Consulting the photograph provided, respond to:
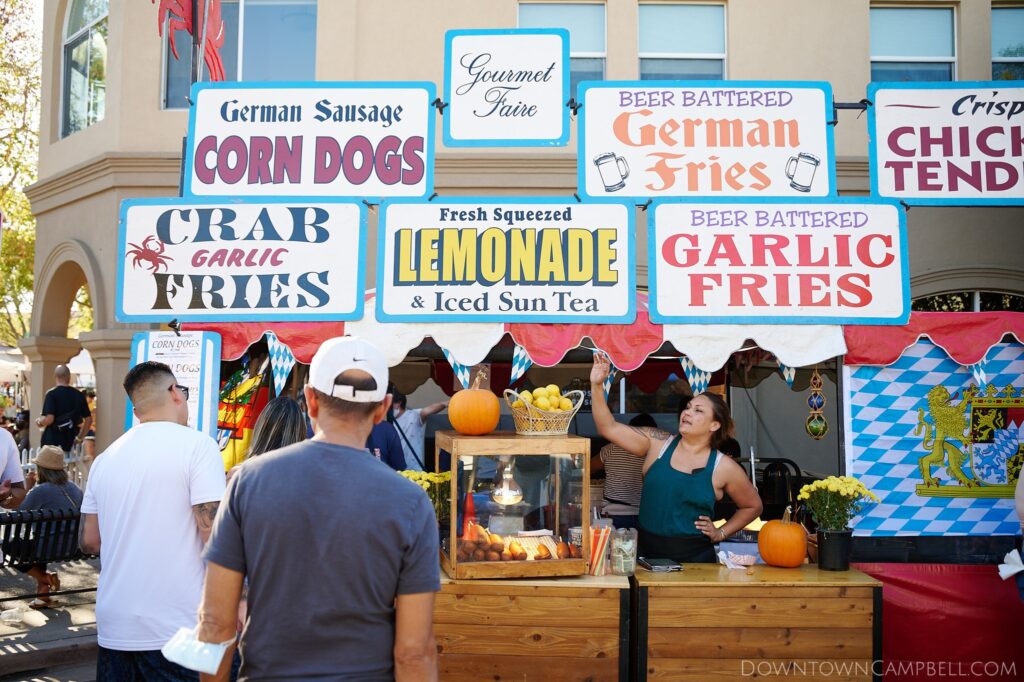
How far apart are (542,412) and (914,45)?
8.89 meters

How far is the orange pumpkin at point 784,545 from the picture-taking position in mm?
4844

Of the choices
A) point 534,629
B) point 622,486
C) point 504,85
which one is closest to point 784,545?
point 534,629

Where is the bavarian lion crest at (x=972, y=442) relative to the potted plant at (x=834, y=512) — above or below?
above

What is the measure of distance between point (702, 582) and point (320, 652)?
286 centimetres

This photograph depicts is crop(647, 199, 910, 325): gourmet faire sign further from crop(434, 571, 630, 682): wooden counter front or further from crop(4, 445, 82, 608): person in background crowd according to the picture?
crop(4, 445, 82, 608): person in background crowd

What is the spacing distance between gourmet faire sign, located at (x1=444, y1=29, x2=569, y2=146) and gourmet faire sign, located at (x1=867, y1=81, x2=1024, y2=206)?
2.38 metres

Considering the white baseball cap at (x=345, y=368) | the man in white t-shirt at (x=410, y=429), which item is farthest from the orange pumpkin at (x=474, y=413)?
the man in white t-shirt at (x=410, y=429)

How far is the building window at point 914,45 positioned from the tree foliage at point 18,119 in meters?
16.6

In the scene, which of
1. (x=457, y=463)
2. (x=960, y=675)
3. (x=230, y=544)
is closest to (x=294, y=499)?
(x=230, y=544)

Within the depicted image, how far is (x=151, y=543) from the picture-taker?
10.5ft

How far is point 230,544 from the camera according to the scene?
2.13 m

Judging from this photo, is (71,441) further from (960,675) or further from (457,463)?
(960,675)

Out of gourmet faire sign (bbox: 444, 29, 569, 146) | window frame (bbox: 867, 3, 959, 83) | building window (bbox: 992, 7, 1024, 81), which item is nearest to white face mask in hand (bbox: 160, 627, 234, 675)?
gourmet faire sign (bbox: 444, 29, 569, 146)

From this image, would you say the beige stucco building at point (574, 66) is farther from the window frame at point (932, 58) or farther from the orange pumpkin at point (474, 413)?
the orange pumpkin at point (474, 413)
